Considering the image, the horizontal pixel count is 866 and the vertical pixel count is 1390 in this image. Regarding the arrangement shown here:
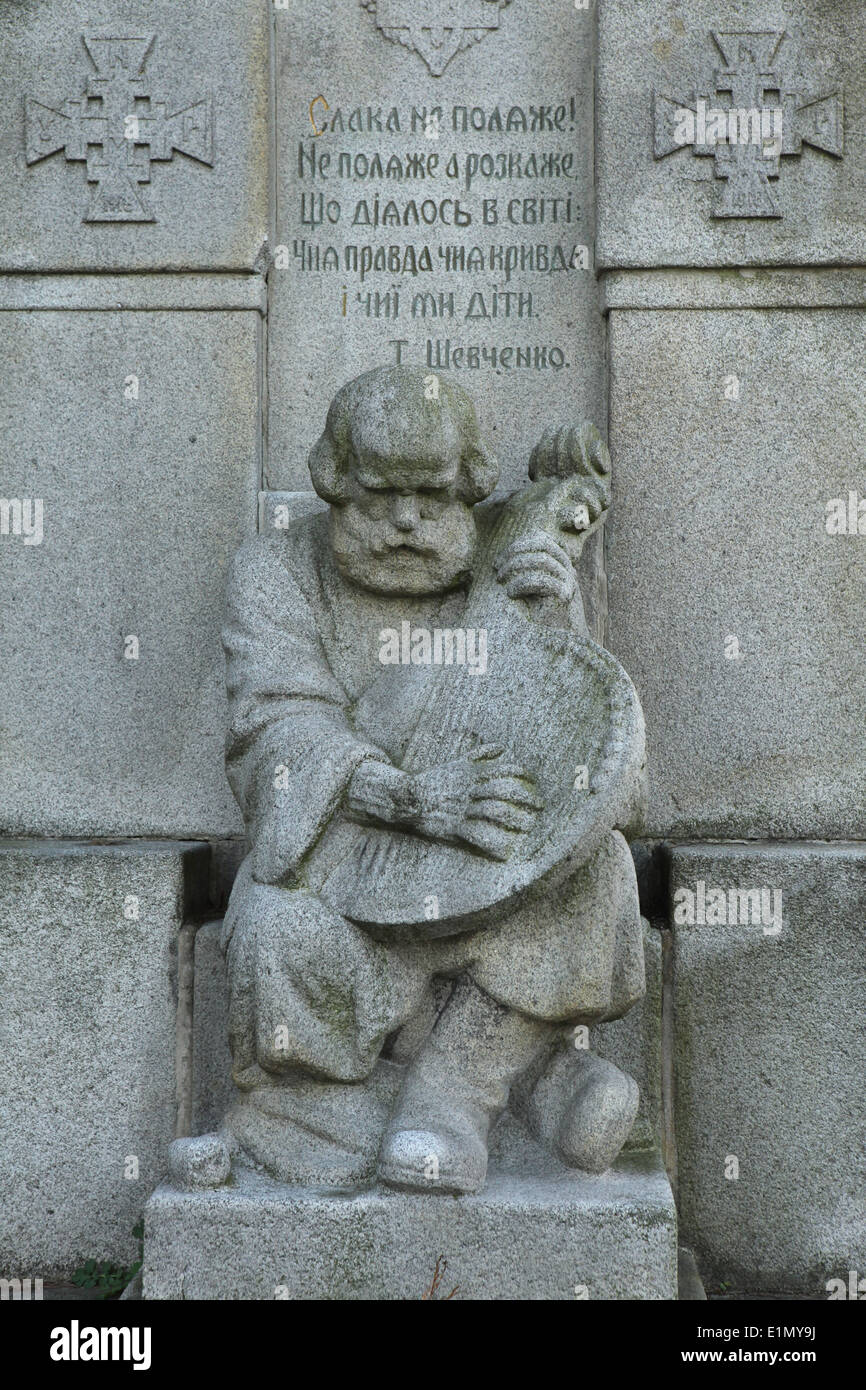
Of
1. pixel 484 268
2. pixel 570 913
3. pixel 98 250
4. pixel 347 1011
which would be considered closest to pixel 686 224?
pixel 484 268

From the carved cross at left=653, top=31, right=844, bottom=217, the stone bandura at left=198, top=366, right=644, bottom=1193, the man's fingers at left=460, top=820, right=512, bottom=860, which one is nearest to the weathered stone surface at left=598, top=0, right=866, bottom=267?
the carved cross at left=653, top=31, right=844, bottom=217

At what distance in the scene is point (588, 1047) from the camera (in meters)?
4.20

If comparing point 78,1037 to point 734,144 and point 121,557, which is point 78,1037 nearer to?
point 121,557

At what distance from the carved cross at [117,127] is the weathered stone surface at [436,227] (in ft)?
1.20

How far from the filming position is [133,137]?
5.03 meters

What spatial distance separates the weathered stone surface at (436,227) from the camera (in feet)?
17.0

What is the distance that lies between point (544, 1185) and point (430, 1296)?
1.21 ft

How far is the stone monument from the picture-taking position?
12.7 feet

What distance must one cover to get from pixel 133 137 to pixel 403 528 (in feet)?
5.54

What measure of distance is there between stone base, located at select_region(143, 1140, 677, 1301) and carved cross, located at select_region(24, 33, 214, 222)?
2.97 metres

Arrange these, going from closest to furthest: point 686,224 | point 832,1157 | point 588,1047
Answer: point 588,1047 < point 832,1157 < point 686,224

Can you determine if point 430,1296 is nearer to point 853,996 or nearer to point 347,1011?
point 347,1011

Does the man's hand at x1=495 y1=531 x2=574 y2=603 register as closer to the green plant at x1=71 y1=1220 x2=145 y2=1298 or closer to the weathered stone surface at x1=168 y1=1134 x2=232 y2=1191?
the weathered stone surface at x1=168 y1=1134 x2=232 y2=1191

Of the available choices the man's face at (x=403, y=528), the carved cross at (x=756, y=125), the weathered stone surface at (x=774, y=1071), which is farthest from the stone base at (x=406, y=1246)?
the carved cross at (x=756, y=125)
